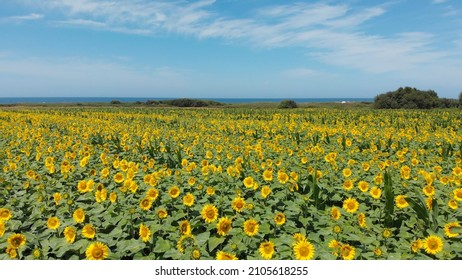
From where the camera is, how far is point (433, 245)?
2.70 meters

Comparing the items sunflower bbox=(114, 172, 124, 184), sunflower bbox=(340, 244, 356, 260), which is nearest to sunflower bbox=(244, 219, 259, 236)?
sunflower bbox=(340, 244, 356, 260)

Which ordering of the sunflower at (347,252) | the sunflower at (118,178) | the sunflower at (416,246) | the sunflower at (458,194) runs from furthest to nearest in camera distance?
1. the sunflower at (118,178)
2. the sunflower at (458,194)
3. the sunflower at (416,246)
4. the sunflower at (347,252)

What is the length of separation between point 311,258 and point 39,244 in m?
2.29

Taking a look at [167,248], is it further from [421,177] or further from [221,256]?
[421,177]

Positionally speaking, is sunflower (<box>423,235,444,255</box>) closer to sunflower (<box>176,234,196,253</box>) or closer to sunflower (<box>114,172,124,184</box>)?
sunflower (<box>176,234,196,253</box>)

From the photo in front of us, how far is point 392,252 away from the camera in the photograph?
292cm

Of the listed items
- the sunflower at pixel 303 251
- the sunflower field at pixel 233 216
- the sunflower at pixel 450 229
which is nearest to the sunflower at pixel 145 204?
the sunflower field at pixel 233 216

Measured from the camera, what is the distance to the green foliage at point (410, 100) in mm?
35062

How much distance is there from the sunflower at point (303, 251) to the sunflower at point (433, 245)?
92 centimetres

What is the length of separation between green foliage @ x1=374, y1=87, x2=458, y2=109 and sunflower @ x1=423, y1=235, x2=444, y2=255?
3532 centimetres

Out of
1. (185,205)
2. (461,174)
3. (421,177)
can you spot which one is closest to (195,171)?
(185,205)

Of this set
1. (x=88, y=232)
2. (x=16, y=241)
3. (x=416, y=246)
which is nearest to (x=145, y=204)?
Answer: (x=88, y=232)

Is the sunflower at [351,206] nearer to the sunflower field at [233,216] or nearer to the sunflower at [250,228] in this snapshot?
the sunflower field at [233,216]

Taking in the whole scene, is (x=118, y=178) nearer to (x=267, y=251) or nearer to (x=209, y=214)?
(x=209, y=214)
